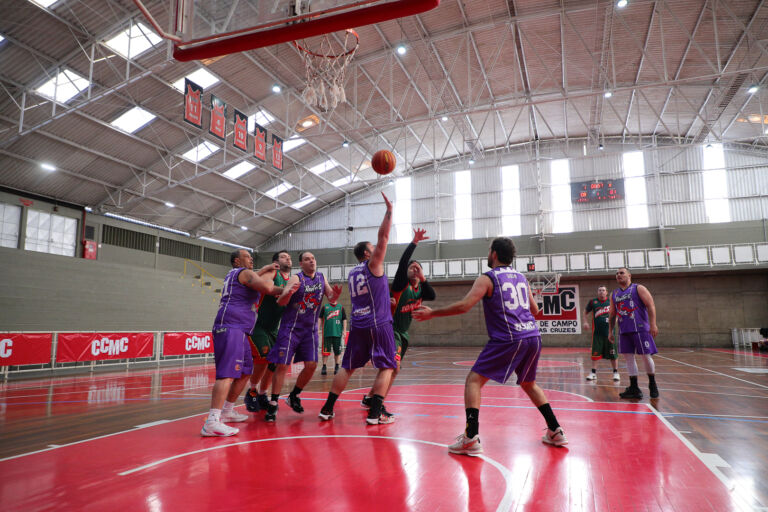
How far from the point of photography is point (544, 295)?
78.9 feet

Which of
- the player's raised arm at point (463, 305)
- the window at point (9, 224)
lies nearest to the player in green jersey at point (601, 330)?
the player's raised arm at point (463, 305)

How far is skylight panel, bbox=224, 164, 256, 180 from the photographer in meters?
23.1

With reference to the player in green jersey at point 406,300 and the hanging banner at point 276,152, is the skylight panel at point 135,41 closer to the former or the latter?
the hanging banner at point 276,152

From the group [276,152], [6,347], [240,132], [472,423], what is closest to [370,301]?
[472,423]

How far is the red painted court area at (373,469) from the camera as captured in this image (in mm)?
2576

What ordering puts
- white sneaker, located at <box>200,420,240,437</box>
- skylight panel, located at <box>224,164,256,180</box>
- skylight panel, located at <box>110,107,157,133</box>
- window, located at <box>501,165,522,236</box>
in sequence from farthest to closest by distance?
window, located at <box>501,165,522,236</box> → skylight panel, located at <box>224,164,256,180</box> → skylight panel, located at <box>110,107,157,133</box> → white sneaker, located at <box>200,420,240,437</box>

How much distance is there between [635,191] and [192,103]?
23.1 m

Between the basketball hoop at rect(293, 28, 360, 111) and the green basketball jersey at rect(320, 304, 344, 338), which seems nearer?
the green basketball jersey at rect(320, 304, 344, 338)

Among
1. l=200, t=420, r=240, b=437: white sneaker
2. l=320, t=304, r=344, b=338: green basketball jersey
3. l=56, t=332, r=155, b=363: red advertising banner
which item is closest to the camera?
l=200, t=420, r=240, b=437: white sneaker

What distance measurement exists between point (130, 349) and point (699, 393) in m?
13.9

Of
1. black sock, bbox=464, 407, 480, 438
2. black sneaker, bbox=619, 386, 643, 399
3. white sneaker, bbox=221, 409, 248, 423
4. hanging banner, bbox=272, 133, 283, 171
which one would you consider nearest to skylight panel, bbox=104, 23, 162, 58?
hanging banner, bbox=272, 133, 283, 171

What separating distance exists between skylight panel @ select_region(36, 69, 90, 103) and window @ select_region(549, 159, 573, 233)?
76.1ft

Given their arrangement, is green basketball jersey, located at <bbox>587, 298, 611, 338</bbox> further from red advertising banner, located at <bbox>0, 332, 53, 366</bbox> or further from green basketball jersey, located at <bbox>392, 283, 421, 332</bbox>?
red advertising banner, located at <bbox>0, 332, 53, 366</bbox>

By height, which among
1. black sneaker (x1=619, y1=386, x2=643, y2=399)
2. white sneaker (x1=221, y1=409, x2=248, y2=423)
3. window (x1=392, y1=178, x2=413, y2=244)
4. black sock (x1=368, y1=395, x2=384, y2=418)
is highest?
window (x1=392, y1=178, x2=413, y2=244)
